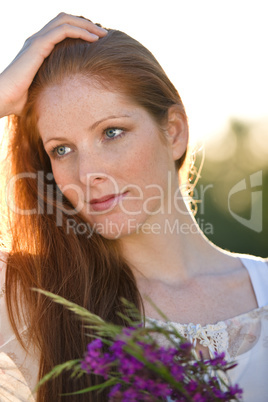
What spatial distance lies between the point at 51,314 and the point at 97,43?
1.36 m

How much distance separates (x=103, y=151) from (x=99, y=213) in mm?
310

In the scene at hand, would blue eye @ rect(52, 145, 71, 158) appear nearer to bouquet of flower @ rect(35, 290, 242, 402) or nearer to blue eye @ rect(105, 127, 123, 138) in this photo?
blue eye @ rect(105, 127, 123, 138)

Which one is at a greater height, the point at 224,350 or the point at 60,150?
the point at 60,150

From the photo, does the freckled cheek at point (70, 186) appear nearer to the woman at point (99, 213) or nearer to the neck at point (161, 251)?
the woman at point (99, 213)

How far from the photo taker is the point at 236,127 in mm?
15812

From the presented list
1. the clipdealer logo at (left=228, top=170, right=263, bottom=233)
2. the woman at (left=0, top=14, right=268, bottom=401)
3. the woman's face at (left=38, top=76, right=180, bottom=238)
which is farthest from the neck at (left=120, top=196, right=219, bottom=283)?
the clipdealer logo at (left=228, top=170, right=263, bottom=233)

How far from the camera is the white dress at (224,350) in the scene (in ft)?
8.73

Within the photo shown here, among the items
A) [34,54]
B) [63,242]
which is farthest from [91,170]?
[34,54]

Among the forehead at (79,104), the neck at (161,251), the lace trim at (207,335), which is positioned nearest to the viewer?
the forehead at (79,104)

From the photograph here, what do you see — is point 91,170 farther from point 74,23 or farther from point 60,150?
point 74,23

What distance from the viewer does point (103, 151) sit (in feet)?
8.62

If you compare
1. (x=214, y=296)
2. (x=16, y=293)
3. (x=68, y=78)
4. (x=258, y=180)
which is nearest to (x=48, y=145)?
(x=68, y=78)

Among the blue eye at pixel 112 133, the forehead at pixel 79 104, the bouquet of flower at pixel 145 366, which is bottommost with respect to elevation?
the bouquet of flower at pixel 145 366

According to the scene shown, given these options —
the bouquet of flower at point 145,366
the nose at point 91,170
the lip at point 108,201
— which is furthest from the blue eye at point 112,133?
the bouquet of flower at point 145,366
